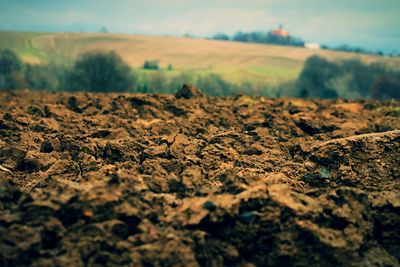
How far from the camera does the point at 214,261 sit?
14.6 ft

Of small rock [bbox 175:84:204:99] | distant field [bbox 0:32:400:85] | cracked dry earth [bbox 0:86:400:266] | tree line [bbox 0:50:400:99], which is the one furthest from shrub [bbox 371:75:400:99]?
cracked dry earth [bbox 0:86:400:266]

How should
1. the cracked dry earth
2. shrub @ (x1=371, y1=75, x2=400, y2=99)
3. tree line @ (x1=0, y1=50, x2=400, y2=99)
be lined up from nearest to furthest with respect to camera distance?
1. the cracked dry earth
2. tree line @ (x1=0, y1=50, x2=400, y2=99)
3. shrub @ (x1=371, y1=75, x2=400, y2=99)

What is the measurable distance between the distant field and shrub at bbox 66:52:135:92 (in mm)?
14727

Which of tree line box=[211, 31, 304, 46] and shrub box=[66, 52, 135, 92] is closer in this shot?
shrub box=[66, 52, 135, 92]

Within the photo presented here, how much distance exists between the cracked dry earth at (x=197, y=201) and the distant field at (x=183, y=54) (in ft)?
194

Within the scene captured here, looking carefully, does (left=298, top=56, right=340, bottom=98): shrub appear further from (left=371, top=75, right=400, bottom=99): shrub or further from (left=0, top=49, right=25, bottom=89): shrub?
(left=0, top=49, right=25, bottom=89): shrub

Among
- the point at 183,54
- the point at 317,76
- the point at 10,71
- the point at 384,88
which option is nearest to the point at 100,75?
the point at 10,71

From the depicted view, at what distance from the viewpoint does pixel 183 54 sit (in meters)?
87.4

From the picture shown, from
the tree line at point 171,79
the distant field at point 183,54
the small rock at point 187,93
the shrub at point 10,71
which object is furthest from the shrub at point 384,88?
the small rock at point 187,93

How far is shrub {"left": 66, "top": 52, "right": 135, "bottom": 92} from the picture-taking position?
47875mm

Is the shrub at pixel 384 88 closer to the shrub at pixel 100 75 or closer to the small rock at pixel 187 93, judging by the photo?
the shrub at pixel 100 75

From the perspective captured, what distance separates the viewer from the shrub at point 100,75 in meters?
47.9

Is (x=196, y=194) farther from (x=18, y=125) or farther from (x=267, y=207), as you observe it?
(x=18, y=125)

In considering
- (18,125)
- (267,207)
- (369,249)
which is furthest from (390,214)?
(18,125)
